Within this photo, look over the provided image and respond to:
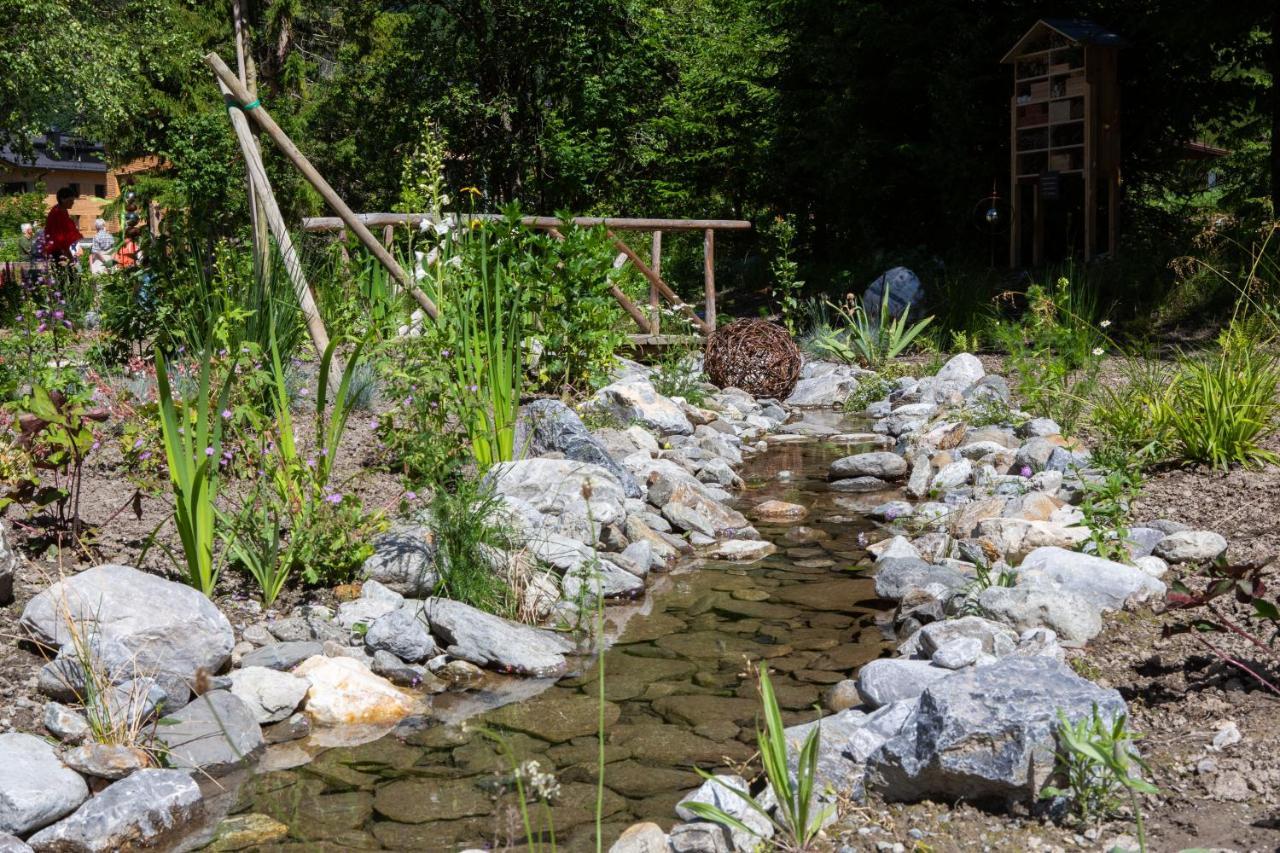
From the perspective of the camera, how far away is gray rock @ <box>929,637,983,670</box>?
3652 mm

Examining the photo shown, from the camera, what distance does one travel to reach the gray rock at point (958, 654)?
3.65 m

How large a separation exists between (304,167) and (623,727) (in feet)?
10.4

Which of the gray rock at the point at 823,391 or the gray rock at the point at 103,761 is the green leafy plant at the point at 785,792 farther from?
the gray rock at the point at 823,391

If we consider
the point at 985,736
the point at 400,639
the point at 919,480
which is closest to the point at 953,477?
the point at 919,480

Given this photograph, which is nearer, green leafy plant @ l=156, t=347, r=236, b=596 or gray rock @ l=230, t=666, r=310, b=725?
gray rock @ l=230, t=666, r=310, b=725

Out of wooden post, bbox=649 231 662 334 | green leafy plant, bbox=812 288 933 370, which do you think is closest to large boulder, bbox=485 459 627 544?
wooden post, bbox=649 231 662 334

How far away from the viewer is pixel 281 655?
3.96 meters

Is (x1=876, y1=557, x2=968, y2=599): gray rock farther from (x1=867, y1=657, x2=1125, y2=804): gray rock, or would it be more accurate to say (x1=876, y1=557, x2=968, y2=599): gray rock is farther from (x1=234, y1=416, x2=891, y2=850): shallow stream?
(x1=867, y1=657, x2=1125, y2=804): gray rock

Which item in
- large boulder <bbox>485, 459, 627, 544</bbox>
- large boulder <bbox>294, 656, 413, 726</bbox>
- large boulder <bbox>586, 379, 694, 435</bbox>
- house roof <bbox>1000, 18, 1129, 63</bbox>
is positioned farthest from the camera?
house roof <bbox>1000, 18, 1129, 63</bbox>

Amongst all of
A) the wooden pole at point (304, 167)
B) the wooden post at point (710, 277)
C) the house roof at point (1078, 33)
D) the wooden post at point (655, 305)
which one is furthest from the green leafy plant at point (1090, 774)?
Result: the house roof at point (1078, 33)

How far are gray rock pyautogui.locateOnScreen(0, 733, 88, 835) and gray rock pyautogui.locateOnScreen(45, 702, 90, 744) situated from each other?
0.12 m

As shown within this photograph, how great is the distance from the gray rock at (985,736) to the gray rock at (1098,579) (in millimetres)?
1299

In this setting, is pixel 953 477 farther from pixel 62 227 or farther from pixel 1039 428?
pixel 62 227

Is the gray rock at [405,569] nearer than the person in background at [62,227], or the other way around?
the gray rock at [405,569]
